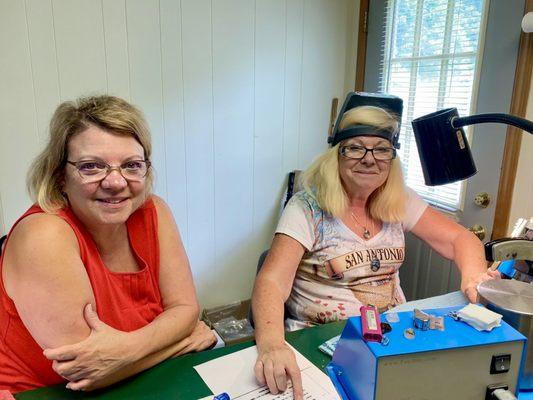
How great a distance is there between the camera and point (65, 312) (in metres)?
0.99

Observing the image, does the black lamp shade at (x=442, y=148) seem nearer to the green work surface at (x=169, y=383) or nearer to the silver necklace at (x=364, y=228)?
the green work surface at (x=169, y=383)

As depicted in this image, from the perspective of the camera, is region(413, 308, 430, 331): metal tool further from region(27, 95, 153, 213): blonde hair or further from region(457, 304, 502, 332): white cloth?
region(27, 95, 153, 213): blonde hair

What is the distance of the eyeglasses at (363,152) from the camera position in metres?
1.53

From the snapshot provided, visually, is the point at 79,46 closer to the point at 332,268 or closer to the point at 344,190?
the point at 344,190

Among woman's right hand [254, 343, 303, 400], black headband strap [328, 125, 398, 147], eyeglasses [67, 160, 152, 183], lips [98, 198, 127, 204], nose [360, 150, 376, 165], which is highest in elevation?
black headband strap [328, 125, 398, 147]

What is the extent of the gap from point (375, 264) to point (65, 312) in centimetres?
103

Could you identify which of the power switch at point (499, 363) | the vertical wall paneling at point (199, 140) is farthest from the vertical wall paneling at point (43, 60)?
the power switch at point (499, 363)

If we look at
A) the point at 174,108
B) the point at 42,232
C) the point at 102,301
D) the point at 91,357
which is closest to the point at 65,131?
the point at 42,232

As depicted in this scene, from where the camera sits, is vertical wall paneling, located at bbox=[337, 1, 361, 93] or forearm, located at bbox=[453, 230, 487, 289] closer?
forearm, located at bbox=[453, 230, 487, 289]

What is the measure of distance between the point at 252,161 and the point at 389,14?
1114 mm

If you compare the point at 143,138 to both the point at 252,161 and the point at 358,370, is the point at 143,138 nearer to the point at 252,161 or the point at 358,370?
the point at 358,370

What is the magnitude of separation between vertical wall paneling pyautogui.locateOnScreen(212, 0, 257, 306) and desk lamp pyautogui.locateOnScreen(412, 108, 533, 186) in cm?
162

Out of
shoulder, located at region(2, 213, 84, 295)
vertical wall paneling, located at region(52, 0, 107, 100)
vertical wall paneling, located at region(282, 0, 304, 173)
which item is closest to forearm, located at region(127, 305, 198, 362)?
shoulder, located at region(2, 213, 84, 295)

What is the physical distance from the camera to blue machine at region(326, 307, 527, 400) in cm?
70
